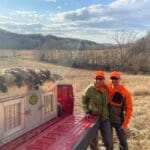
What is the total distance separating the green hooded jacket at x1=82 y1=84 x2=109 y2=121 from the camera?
6445 millimetres

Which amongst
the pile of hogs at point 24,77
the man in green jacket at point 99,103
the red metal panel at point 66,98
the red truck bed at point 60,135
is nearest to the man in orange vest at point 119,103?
the man in green jacket at point 99,103

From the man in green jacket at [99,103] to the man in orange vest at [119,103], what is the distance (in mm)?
167

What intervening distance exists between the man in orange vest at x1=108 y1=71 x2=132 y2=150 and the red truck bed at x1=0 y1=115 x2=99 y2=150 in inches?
17.1

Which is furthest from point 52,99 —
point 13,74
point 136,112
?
point 136,112

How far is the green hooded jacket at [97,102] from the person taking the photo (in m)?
6.45

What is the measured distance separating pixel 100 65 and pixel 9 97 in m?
39.2

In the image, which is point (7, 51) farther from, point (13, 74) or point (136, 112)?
point (136, 112)

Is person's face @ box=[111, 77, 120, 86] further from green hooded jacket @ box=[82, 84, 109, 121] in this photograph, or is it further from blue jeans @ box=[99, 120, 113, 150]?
blue jeans @ box=[99, 120, 113, 150]

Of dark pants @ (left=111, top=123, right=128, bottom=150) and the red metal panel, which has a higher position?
the red metal panel

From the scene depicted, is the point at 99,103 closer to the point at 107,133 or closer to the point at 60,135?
the point at 107,133

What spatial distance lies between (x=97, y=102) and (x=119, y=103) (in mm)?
411

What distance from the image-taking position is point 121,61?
150ft

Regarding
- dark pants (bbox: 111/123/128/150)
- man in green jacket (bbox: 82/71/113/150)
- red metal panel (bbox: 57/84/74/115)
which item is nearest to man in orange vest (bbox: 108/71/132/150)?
dark pants (bbox: 111/123/128/150)

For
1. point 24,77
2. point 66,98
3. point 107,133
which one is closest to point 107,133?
point 107,133
